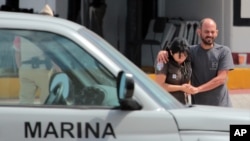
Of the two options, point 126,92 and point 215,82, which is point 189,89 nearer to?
point 215,82

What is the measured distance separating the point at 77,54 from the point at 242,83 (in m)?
10.6

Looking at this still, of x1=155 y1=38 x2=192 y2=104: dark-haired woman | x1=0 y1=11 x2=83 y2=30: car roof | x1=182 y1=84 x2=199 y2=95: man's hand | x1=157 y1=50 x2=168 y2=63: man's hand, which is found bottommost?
x1=182 y1=84 x2=199 y2=95: man's hand

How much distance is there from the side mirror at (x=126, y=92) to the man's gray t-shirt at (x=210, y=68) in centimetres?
287

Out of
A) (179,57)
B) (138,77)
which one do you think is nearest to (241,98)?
(179,57)

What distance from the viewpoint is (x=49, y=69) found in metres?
3.98

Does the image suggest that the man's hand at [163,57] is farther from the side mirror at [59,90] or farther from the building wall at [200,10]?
the building wall at [200,10]

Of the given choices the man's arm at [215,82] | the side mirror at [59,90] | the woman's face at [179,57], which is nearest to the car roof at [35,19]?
the side mirror at [59,90]

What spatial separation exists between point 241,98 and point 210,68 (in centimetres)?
669

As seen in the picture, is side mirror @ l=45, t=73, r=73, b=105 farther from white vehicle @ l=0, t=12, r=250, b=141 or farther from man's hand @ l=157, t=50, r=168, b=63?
man's hand @ l=157, t=50, r=168, b=63

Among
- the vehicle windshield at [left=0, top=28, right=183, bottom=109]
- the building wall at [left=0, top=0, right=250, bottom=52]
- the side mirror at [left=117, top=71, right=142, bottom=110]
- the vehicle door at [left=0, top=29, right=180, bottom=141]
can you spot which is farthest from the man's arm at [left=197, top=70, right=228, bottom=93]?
the building wall at [left=0, top=0, right=250, bottom=52]

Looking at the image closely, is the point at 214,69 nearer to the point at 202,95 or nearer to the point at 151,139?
the point at 202,95

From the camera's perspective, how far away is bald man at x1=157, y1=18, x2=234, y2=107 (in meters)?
6.53

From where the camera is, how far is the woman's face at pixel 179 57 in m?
6.28

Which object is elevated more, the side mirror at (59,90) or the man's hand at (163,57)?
the side mirror at (59,90)
